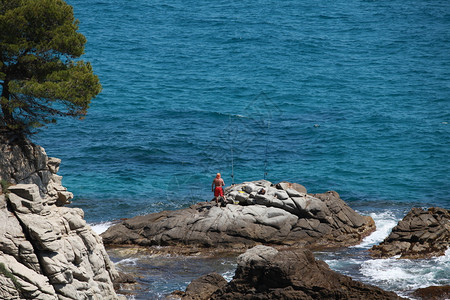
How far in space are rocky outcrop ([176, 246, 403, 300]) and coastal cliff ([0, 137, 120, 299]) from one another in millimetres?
6133

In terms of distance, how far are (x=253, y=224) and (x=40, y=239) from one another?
18.1 m

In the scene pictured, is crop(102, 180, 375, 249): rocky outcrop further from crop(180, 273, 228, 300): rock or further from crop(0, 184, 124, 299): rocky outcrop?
crop(0, 184, 124, 299): rocky outcrop

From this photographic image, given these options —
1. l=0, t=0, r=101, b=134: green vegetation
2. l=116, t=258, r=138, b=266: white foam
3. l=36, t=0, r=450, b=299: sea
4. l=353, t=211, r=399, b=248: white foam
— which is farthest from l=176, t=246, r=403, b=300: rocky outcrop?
l=353, t=211, r=399, b=248: white foam

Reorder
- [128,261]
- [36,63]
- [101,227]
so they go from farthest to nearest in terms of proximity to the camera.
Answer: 1. [101,227]
2. [128,261]
3. [36,63]

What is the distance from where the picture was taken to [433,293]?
32.6 m

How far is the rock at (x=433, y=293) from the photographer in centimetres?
3225

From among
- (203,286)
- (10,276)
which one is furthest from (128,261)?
(10,276)

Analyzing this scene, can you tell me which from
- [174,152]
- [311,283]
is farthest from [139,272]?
[174,152]

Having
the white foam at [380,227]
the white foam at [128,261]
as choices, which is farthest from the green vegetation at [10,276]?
the white foam at [380,227]

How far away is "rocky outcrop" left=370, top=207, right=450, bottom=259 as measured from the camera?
127ft

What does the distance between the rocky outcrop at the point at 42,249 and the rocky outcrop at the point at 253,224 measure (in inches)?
495

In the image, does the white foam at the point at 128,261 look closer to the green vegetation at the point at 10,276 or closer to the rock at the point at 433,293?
the green vegetation at the point at 10,276

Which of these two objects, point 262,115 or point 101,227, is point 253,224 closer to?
point 101,227

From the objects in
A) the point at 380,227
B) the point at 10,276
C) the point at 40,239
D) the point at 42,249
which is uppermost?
the point at 40,239
